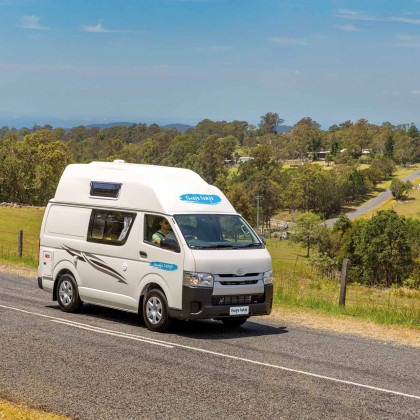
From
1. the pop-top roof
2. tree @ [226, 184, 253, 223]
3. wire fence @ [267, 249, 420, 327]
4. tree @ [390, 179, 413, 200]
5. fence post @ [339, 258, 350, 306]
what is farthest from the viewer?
tree @ [390, 179, 413, 200]

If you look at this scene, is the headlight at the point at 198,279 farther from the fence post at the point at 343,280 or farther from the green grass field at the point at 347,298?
Answer: the fence post at the point at 343,280

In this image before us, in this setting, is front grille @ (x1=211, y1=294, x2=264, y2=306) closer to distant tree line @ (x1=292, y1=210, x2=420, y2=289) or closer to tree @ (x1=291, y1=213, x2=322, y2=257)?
distant tree line @ (x1=292, y1=210, x2=420, y2=289)

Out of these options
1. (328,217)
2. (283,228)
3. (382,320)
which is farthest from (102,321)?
(328,217)

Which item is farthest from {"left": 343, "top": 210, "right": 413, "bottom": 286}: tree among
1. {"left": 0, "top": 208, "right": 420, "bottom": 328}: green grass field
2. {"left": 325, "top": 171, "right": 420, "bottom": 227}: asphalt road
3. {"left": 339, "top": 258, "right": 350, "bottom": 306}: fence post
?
{"left": 339, "top": 258, "right": 350, "bottom": 306}: fence post

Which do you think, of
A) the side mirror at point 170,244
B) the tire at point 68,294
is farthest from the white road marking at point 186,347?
the side mirror at point 170,244

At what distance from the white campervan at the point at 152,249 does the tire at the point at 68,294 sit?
0.02 m

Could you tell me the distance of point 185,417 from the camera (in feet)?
24.2

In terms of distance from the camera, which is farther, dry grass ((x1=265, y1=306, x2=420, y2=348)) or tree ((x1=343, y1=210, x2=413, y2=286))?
tree ((x1=343, y1=210, x2=413, y2=286))

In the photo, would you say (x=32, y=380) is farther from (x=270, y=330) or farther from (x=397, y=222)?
(x=397, y=222)

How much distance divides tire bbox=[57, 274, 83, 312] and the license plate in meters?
3.85

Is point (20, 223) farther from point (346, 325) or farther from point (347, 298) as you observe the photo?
point (346, 325)

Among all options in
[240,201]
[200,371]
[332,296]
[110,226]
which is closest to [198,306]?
[200,371]

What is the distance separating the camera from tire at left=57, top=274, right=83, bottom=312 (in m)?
14.2

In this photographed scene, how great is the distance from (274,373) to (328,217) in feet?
514
